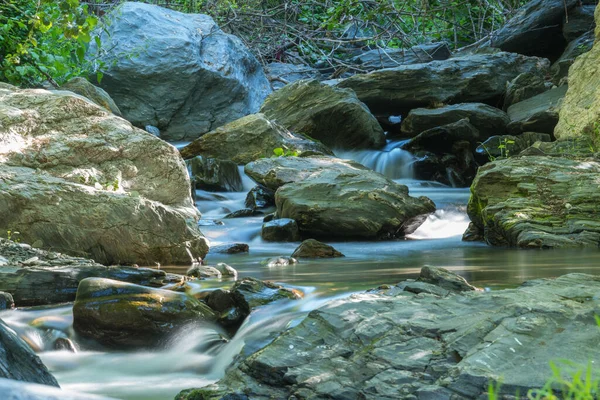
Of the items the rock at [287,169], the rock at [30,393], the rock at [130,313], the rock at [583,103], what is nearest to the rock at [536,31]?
the rock at [583,103]

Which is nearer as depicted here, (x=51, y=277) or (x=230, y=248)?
(x=51, y=277)

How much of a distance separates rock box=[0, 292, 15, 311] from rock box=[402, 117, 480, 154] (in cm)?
1003

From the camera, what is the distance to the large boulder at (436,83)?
15.6 meters

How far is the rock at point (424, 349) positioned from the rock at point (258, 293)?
114 centimetres

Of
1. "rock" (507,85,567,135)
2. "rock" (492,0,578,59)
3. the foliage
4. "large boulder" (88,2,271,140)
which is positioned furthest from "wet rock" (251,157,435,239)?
"rock" (492,0,578,59)

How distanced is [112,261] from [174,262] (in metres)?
0.57

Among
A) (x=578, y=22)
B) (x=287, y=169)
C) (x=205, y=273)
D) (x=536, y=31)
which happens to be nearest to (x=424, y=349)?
(x=205, y=273)

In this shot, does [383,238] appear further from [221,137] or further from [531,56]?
[531,56]

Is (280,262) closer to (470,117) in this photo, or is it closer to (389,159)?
(389,159)

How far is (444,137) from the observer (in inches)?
532

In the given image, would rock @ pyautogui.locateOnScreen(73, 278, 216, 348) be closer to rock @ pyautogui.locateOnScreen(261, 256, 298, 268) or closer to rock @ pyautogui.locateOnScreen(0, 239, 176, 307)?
rock @ pyautogui.locateOnScreen(0, 239, 176, 307)

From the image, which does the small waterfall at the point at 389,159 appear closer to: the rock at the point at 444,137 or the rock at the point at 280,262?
the rock at the point at 444,137

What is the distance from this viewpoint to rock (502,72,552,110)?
14.9 m

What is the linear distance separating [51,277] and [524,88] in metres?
12.2
